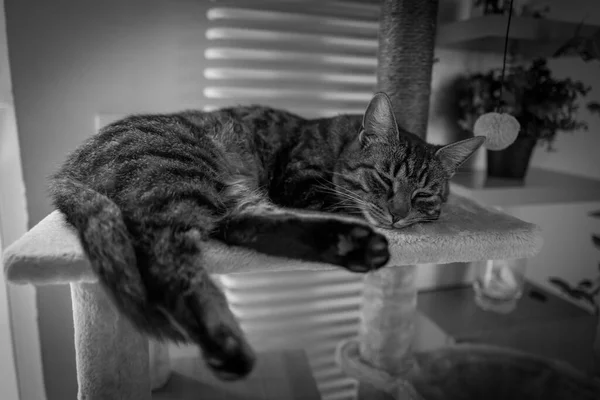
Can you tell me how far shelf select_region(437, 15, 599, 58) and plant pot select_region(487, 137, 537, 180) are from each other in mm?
400

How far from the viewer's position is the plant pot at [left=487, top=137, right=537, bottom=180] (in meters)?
1.52

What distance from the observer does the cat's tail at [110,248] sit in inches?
26.2

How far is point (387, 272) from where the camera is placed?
140cm

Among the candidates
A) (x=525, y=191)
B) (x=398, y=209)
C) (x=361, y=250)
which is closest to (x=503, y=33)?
(x=525, y=191)

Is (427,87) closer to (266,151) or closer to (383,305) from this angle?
(266,151)

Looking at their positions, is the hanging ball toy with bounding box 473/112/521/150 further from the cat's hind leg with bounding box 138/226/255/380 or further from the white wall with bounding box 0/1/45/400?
the white wall with bounding box 0/1/45/400

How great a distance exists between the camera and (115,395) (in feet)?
2.82

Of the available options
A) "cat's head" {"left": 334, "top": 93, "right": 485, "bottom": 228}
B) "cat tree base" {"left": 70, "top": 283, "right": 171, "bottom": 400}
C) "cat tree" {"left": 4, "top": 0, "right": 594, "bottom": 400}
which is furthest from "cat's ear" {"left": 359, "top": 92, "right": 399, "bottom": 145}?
"cat tree base" {"left": 70, "top": 283, "right": 171, "bottom": 400}

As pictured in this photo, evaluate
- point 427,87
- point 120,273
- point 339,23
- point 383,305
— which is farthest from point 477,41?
point 120,273

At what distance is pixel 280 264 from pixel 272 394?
0.88 meters

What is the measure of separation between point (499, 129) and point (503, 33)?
467 millimetres

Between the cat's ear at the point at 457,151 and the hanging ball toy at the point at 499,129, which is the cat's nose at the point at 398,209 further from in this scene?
the hanging ball toy at the point at 499,129

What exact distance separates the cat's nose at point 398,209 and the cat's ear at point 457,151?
197mm

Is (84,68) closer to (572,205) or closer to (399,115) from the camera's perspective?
(399,115)
